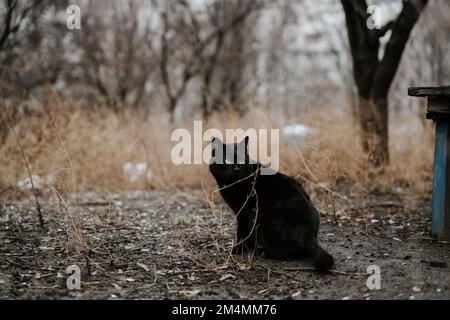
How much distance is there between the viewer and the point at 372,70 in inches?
318

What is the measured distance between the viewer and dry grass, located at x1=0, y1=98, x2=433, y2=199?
23.5 ft

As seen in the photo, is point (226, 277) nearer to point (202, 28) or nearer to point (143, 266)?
point (143, 266)

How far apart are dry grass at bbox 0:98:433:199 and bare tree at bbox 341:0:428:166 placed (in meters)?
0.31

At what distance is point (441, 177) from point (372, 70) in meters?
4.01

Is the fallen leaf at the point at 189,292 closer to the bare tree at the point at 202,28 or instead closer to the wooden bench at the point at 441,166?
the wooden bench at the point at 441,166

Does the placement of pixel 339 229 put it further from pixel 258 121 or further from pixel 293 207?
pixel 258 121

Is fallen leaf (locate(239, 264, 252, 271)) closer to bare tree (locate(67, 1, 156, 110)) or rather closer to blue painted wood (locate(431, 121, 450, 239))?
blue painted wood (locate(431, 121, 450, 239))

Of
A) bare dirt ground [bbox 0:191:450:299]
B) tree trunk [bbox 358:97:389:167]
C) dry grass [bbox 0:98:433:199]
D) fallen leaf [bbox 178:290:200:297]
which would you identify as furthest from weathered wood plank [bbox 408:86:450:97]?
tree trunk [bbox 358:97:389:167]

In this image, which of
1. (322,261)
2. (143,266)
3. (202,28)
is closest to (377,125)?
(322,261)

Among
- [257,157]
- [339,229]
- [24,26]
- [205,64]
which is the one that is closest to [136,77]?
[205,64]

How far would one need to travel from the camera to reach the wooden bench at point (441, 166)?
14.4 ft

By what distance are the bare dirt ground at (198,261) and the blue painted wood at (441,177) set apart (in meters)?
0.26
